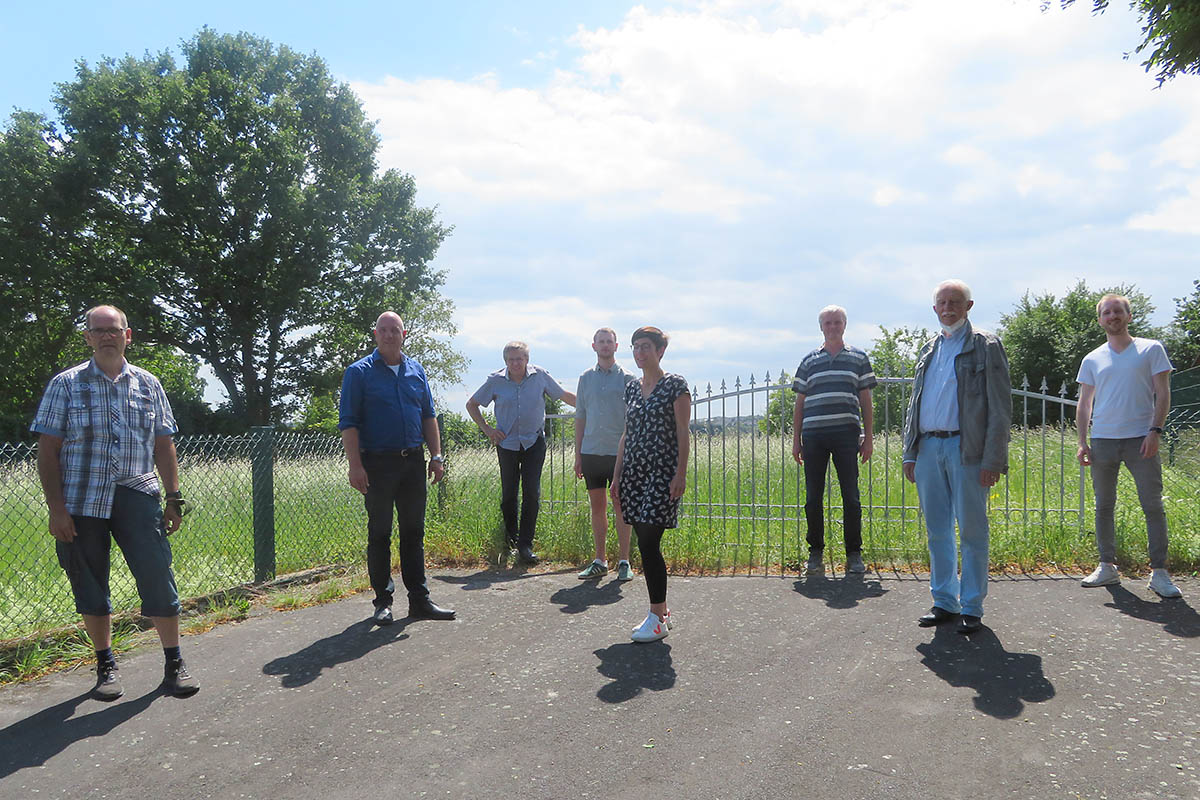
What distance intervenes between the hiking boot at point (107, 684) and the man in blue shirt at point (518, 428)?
10.8 ft

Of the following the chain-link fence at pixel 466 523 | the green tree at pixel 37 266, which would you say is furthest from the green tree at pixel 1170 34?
the green tree at pixel 37 266

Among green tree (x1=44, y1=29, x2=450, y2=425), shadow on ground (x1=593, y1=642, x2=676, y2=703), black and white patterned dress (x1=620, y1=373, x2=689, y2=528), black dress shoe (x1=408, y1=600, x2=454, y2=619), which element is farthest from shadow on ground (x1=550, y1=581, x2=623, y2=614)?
green tree (x1=44, y1=29, x2=450, y2=425)

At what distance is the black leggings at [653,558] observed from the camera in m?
4.46

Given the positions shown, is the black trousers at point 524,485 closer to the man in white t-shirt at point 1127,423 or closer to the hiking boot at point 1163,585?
the man in white t-shirt at point 1127,423

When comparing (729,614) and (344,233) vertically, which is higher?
(344,233)

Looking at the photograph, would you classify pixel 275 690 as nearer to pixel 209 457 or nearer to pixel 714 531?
pixel 209 457

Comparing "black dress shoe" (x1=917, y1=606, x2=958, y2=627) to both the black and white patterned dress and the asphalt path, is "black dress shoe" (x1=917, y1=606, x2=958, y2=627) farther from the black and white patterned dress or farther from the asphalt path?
the black and white patterned dress

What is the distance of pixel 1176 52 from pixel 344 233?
2069 centimetres

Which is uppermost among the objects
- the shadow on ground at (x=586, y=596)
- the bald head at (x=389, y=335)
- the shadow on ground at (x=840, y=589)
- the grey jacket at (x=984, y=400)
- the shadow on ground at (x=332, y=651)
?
the bald head at (x=389, y=335)

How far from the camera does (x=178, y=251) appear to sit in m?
22.9

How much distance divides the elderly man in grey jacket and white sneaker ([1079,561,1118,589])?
148 cm

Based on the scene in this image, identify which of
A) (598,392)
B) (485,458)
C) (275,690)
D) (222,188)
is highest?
(222,188)

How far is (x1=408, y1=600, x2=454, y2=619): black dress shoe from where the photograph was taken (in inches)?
Result: 207

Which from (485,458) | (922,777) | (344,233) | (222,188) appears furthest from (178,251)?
(922,777)
